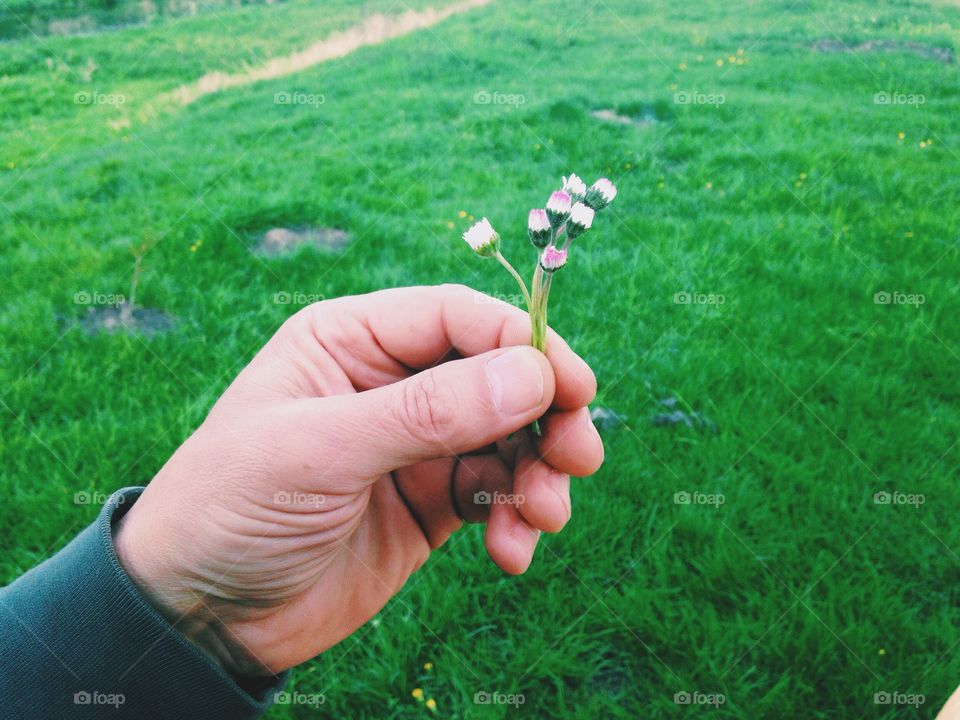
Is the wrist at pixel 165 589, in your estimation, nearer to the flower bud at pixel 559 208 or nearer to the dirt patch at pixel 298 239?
the flower bud at pixel 559 208

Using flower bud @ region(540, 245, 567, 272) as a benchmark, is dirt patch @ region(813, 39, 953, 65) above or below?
below

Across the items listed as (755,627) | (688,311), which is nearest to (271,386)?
(755,627)

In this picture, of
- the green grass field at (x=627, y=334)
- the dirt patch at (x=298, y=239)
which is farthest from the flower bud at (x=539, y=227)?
the dirt patch at (x=298, y=239)

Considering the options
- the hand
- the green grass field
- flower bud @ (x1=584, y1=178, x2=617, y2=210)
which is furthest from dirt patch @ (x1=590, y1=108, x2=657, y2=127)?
flower bud @ (x1=584, y1=178, x2=617, y2=210)

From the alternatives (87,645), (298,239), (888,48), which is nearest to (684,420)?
(87,645)

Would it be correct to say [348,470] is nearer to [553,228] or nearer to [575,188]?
[553,228]

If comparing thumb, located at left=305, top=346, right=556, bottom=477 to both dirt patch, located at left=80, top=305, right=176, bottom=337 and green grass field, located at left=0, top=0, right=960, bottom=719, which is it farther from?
dirt patch, located at left=80, top=305, right=176, bottom=337
